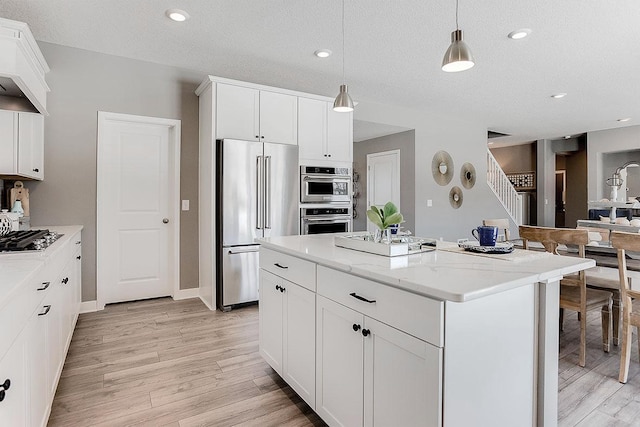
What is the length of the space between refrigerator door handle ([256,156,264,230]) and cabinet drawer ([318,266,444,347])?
7.33ft

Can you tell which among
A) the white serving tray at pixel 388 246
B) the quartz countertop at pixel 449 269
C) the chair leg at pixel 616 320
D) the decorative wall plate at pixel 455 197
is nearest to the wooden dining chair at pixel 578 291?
the chair leg at pixel 616 320

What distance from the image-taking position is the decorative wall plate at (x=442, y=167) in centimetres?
626

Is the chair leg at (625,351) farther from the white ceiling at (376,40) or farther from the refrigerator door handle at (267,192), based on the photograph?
the refrigerator door handle at (267,192)

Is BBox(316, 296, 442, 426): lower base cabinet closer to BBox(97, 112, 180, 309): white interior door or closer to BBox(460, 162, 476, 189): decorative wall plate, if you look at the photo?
BBox(97, 112, 180, 309): white interior door

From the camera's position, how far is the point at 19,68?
2377mm

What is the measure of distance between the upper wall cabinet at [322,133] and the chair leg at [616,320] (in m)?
3.03

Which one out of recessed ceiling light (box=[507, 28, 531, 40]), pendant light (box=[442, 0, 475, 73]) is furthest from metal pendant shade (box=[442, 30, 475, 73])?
recessed ceiling light (box=[507, 28, 531, 40])

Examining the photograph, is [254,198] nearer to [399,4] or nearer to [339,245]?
[339,245]

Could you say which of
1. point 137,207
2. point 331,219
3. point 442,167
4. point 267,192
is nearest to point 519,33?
point 331,219

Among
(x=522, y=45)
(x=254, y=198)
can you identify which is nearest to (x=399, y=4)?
(x=522, y=45)

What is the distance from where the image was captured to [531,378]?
1.43 m

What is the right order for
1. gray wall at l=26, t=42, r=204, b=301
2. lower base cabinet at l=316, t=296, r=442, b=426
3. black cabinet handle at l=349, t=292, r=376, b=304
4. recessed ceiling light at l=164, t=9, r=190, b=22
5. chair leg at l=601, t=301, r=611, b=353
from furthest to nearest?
gray wall at l=26, t=42, r=204, b=301 → recessed ceiling light at l=164, t=9, r=190, b=22 → chair leg at l=601, t=301, r=611, b=353 → black cabinet handle at l=349, t=292, r=376, b=304 → lower base cabinet at l=316, t=296, r=442, b=426

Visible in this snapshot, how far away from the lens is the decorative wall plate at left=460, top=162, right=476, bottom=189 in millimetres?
6648

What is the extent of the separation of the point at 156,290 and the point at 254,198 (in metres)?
1.57
